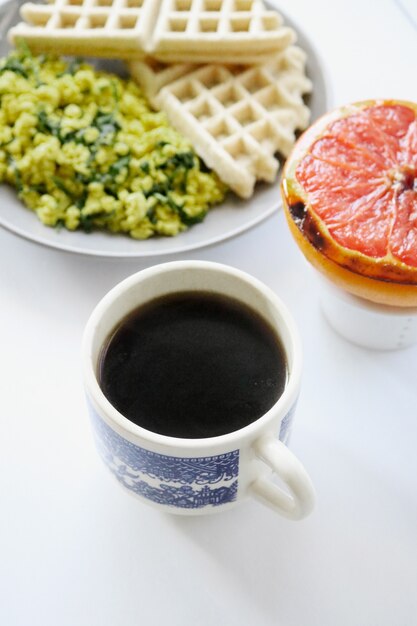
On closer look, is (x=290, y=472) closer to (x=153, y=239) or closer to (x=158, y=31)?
(x=153, y=239)

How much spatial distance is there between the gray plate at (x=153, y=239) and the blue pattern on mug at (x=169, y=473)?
0.92 feet

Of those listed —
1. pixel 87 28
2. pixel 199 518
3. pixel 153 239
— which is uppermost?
pixel 87 28

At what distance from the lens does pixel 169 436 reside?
610 millimetres

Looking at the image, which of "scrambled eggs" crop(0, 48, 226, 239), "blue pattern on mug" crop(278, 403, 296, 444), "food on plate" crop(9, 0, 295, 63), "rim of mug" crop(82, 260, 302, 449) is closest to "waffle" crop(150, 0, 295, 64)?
"food on plate" crop(9, 0, 295, 63)

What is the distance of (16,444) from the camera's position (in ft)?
2.57

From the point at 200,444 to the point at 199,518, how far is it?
0.20 m

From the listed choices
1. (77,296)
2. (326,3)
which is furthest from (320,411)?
(326,3)

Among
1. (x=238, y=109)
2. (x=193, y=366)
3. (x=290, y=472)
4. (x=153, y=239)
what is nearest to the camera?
(x=290, y=472)

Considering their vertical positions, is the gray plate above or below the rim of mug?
below

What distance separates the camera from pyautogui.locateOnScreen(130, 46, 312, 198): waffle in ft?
3.15

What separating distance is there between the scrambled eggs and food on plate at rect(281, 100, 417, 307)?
0.20m

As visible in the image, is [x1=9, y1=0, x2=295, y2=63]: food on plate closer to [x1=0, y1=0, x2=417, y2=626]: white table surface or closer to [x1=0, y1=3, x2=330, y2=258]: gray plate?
[x1=0, y1=3, x2=330, y2=258]: gray plate

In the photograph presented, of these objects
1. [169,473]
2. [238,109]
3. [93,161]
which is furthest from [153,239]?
[169,473]

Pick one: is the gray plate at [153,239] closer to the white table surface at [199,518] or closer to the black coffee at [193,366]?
the white table surface at [199,518]
